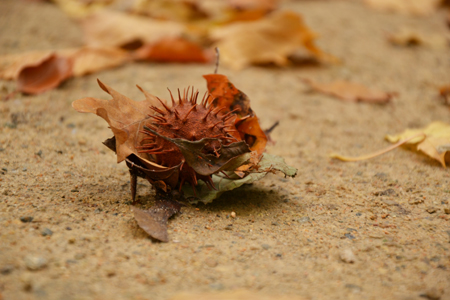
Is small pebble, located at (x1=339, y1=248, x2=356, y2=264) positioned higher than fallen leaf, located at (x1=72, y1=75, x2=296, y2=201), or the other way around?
fallen leaf, located at (x1=72, y1=75, x2=296, y2=201)

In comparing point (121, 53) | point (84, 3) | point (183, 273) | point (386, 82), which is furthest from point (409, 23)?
point (183, 273)

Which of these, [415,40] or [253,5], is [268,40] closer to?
[253,5]

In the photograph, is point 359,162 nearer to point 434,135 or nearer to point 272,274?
point 434,135

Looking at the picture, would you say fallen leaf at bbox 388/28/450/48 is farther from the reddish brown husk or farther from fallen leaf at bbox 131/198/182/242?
fallen leaf at bbox 131/198/182/242

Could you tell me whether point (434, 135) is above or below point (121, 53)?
below

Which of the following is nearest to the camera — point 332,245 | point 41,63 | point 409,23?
point 332,245

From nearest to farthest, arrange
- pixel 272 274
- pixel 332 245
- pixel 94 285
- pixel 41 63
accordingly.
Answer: pixel 94 285 → pixel 272 274 → pixel 332 245 → pixel 41 63

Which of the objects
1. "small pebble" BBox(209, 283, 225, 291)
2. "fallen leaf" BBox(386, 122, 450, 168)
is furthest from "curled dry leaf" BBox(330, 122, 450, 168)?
"small pebble" BBox(209, 283, 225, 291)
